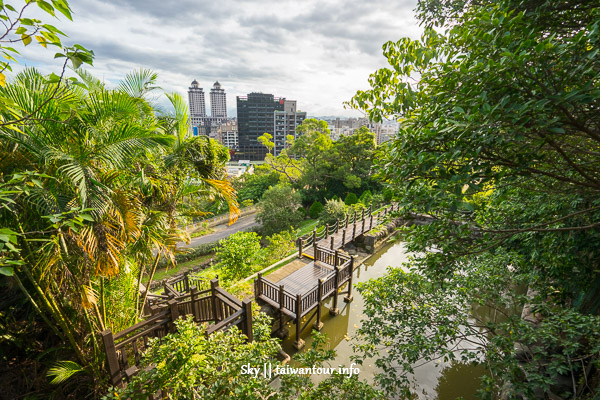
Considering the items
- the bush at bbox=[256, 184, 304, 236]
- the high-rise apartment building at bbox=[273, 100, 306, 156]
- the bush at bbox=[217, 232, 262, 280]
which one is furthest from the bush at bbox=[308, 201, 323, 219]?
the high-rise apartment building at bbox=[273, 100, 306, 156]

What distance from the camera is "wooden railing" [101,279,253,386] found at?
3.08m

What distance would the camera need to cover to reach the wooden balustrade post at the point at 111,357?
9.61 ft

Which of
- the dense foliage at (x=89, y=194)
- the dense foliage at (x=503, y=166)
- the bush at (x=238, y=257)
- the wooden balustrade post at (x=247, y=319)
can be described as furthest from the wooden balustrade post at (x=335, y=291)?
the dense foliage at (x=89, y=194)

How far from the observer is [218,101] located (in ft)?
406

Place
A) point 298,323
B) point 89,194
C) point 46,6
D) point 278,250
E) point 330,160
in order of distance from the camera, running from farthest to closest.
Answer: point 330,160 < point 278,250 < point 298,323 < point 89,194 < point 46,6

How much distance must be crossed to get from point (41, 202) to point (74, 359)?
252cm

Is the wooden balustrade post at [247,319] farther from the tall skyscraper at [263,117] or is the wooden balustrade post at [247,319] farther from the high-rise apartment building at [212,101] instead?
the high-rise apartment building at [212,101]

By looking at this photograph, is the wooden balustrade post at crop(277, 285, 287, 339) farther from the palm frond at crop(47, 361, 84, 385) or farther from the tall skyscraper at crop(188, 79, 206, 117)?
the tall skyscraper at crop(188, 79, 206, 117)

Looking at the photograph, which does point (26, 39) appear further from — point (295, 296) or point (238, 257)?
point (238, 257)

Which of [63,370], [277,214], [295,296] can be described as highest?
[63,370]

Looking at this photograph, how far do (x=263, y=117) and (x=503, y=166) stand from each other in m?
61.5

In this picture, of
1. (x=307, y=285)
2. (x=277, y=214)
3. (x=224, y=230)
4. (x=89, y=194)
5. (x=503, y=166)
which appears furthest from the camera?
(x=224, y=230)

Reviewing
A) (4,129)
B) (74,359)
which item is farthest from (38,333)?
(4,129)

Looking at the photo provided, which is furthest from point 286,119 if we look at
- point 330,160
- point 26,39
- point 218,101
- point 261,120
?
point 218,101
